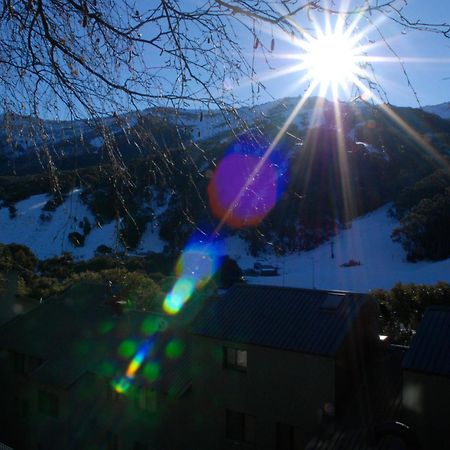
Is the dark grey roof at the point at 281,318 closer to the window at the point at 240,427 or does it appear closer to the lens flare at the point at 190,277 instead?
the lens flare at the point at 190,277

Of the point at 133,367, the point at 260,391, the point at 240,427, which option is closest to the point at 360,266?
the point at 133,367

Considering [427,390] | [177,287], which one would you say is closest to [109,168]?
[427,390]

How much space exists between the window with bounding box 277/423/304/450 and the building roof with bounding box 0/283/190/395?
258 cm

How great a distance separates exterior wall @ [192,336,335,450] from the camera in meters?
10.4

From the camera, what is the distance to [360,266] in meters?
37.4

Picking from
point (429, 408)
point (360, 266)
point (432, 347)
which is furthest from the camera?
point (360, 266)

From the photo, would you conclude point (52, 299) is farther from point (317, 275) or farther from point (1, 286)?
point (317, 275)

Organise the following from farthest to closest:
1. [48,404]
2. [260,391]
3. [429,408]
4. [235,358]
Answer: [48,404] < [235,358] < [260,391] < [429,408]

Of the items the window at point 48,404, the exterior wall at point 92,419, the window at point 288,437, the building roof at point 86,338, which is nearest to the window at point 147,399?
the exterior wall at point 92,419

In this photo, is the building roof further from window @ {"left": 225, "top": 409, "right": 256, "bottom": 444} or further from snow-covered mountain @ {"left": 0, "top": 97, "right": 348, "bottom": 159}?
snow-covered mountain @ {"left": 0, "top": 97, "right": 348, "bottom": 159}

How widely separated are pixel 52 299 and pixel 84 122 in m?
17.3

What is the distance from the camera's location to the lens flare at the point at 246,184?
9.99 feet

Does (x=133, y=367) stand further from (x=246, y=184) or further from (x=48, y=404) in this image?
(x=246, y=184)

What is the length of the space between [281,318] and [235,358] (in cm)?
142
